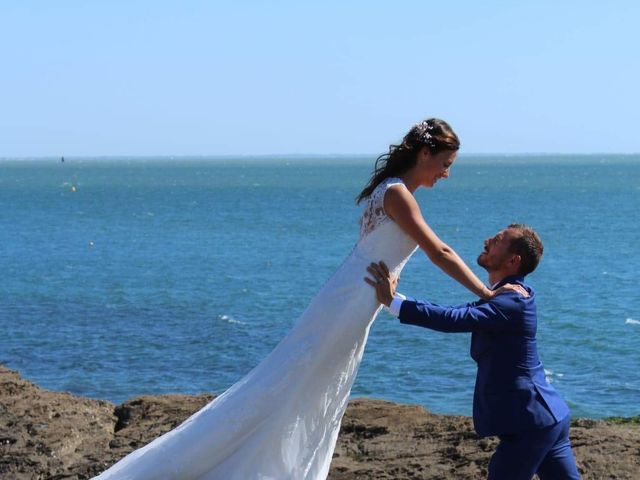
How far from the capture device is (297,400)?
5590 millimetres

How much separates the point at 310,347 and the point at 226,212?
82.7 m

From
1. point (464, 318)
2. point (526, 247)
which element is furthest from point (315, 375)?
point (526, 247)

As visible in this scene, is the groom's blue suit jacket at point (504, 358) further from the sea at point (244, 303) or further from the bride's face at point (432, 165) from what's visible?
the sea at point (244, 303)

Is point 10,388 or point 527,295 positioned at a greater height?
point 527,295

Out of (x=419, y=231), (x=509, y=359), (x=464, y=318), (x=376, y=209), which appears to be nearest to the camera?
(x=464, y=318)

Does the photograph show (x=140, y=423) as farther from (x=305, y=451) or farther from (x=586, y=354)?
(x=586, y=354)

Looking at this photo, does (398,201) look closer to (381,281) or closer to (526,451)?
(381,281)

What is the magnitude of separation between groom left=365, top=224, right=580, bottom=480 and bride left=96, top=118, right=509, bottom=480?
388mm

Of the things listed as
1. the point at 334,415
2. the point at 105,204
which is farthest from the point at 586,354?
the point at 105,204

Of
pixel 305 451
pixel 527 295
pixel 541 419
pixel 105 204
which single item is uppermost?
pixel 527 295

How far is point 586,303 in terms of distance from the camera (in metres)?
34.8

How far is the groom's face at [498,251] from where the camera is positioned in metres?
5.02

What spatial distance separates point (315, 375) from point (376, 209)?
0.91 m

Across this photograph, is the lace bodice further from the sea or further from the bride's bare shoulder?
the sea
